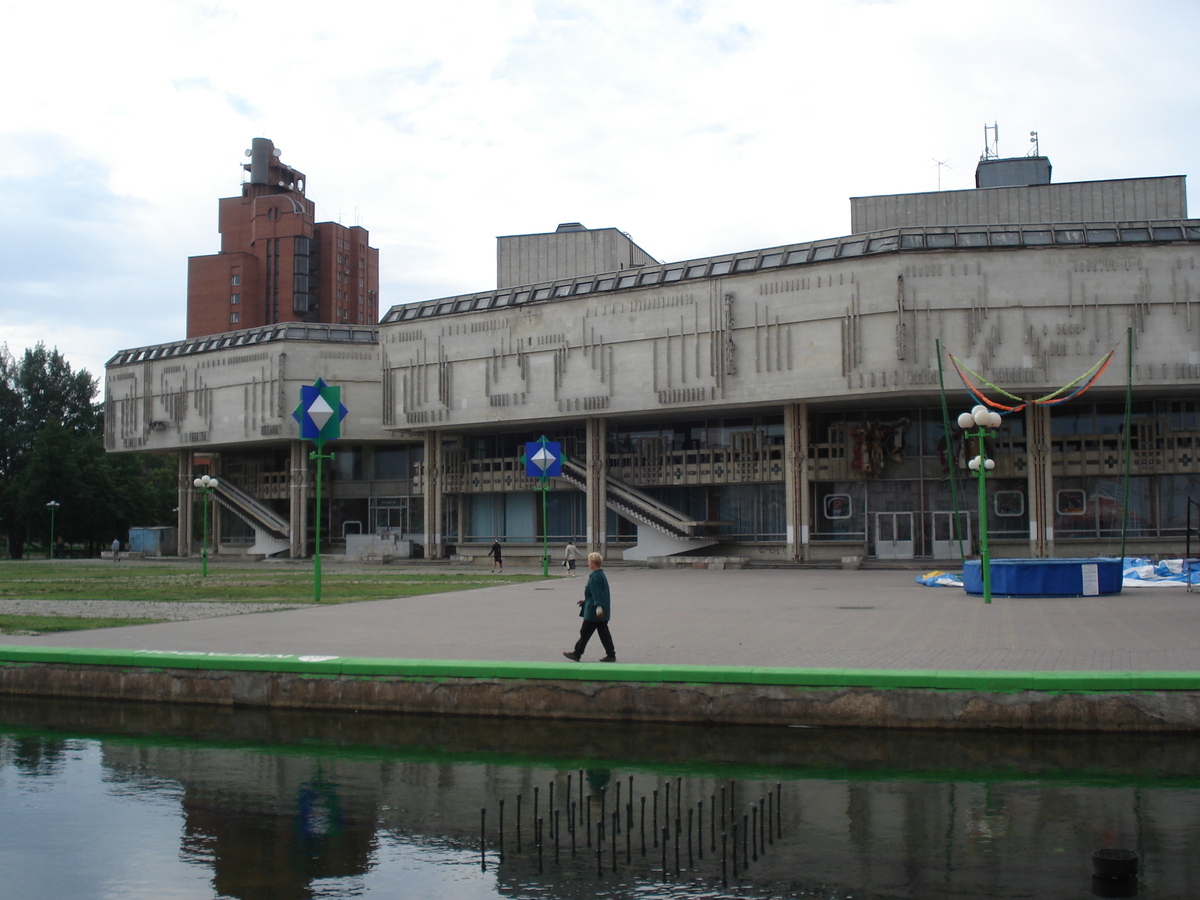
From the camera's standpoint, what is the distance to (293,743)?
10984 mm

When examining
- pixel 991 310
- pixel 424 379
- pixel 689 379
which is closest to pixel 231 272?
pixel 424 379

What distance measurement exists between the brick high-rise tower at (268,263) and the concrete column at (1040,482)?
288 ft

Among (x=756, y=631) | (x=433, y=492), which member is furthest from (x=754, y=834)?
(x=433, y=492)

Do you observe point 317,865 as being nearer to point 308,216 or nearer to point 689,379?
point 689,379

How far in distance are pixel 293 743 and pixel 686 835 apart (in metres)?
5.10

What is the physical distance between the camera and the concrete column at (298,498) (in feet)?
200

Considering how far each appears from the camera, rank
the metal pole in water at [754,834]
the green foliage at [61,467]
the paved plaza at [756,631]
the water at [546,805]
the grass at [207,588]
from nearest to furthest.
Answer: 1. the water at [546,805]
2. the metal pole in water at [754,834]
3. the paved plaza at [756,631]
4. the grass at [207,588]
5. the green foliage at [61,467]

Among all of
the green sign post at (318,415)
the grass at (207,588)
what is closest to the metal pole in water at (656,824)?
the grass at (207,588)

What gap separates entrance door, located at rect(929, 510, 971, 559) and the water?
35428 mm

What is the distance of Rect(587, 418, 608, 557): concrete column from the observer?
4969cm

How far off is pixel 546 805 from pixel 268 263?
374ft

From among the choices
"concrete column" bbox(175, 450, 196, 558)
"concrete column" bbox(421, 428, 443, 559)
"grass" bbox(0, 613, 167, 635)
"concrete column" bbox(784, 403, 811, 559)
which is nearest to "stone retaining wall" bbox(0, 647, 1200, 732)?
"grass" bbox(0, 613, 167, 635)

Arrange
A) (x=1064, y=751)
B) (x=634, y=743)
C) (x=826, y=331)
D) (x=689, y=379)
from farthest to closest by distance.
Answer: (x=689, y=379)
(x=826, y=331)
(x=634, y=743)
(x=1064, y=751)

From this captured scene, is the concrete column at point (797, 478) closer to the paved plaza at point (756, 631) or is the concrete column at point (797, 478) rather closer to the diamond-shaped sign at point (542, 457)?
the diamond-shaped sign at point (542, 457)
